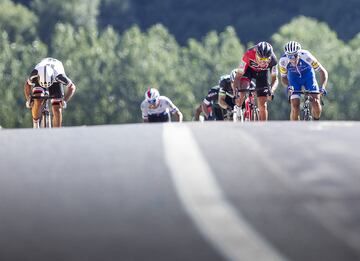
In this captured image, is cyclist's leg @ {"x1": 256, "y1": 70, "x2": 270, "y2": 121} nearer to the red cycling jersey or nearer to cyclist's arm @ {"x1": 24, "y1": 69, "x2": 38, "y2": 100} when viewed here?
the red cycling jersey

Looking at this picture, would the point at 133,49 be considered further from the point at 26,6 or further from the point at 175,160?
the point at 175,160

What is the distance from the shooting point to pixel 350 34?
463 feet

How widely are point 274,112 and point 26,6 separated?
4755 cm

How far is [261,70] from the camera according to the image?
63.8 feet

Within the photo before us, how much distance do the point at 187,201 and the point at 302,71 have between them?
14903 millimetres

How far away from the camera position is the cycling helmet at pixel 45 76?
64.4 feet

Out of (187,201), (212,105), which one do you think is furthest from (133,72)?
(187,201)

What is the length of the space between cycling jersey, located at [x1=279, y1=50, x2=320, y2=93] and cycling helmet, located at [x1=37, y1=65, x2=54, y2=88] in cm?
320

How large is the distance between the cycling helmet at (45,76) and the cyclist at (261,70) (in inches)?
102

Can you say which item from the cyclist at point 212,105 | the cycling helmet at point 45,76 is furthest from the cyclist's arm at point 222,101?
the cycling helmet at point 45,76

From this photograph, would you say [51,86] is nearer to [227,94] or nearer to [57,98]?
[57,98]

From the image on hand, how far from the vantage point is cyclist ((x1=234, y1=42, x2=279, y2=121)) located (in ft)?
62.9

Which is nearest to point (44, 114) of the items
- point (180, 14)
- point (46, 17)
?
point (46, 17)

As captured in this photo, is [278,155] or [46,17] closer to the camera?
[278,155]
